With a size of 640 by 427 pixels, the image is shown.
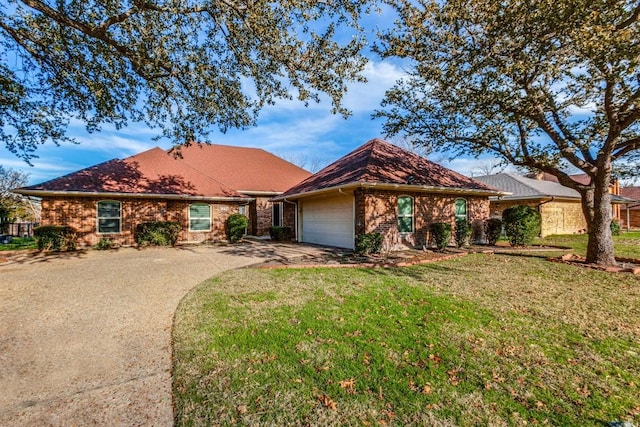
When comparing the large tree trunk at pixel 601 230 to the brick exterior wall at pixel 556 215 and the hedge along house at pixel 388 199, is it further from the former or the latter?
the brick exterior wall at pixel 556 215

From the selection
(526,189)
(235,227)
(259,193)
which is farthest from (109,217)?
(526,189)

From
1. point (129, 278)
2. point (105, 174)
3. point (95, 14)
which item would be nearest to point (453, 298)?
point (129, 278)

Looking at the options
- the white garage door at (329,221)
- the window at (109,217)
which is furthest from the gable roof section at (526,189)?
the window at (109,217)

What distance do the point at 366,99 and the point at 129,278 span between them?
1227 cm

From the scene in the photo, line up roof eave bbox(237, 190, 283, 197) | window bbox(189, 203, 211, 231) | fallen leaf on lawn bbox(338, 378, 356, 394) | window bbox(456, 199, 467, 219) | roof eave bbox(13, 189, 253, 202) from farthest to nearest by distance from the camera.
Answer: roof eave bbox(237, 190, 283, 197), window bbox(189, 203, 211, 231), window bbox(456, 199, 467, 219), roof eave bbox(13, 189, 253, 202), fallen leaf on lawn bbox(338, 378, 356, 394)

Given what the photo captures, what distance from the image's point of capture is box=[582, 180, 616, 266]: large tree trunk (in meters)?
8.64

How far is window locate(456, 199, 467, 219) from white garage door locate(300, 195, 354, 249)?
18.0ft

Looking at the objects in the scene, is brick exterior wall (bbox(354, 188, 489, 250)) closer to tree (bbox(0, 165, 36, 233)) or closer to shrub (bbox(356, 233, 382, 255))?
shrub (bbox(356, 233, 382, 255))

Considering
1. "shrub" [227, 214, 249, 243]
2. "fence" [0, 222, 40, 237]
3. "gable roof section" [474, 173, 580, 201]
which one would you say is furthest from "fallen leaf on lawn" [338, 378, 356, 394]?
"fence" [0, 222, 40, 237]

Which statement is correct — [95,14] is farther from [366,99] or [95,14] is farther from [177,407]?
[366,99]

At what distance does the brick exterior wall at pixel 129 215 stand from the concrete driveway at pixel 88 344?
5.16m

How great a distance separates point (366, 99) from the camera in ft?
47.9

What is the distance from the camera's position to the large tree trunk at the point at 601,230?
28.3 ft

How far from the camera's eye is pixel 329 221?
1389cm
